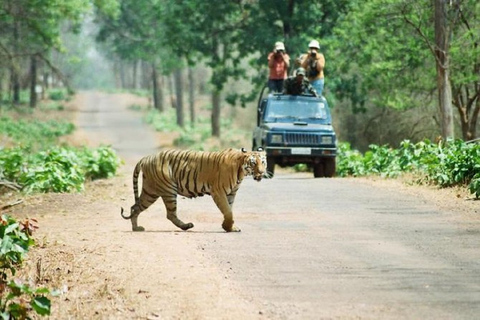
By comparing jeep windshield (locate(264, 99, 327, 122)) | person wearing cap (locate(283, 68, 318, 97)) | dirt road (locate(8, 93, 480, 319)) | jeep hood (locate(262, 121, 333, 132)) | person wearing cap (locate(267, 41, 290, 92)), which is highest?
person wearing cap (locate(267, 41, 290, 92))

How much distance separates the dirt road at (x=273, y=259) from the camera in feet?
28.6

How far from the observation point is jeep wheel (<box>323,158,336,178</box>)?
23.9 metres

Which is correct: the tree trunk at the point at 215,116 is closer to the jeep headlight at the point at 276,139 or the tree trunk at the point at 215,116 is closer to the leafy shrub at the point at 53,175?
the jeep headlight at the point at 276,139

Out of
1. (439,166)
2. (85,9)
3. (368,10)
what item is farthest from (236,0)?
(439,166)

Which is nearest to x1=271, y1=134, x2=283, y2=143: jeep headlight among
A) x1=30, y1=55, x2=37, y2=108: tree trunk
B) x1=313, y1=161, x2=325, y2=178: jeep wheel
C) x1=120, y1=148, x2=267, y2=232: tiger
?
x1=313, y1=161, x2=325, y2=178: jeep wheel

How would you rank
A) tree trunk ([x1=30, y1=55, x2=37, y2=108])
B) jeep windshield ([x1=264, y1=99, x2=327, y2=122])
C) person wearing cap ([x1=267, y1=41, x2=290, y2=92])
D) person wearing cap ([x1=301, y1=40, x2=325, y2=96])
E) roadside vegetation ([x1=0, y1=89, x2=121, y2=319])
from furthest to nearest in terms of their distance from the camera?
1. tree trunk ([x1=30, y1=55, x2=37, y2=108])
2. person wearing cap ([x1=267, y1=41, x2=290, y2=92])
3. person wearing cap ([x1=301, y1=40, x2=325, y2=96])
4. jeep windshield ([x1=264, y1=99, x2=327, y2=122])
5. roadside vegetation ([x1=0, y1=89, x2=121, y2=319])

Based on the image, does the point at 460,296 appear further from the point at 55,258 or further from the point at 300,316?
the point at 55,258

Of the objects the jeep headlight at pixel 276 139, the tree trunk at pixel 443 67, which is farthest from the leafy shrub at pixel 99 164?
the tree trunk at pixel 443 67

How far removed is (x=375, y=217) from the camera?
14.7 m

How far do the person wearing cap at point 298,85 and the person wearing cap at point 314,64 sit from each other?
0.78 meters

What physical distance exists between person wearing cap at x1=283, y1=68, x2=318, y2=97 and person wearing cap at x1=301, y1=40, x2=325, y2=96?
30.7 inches

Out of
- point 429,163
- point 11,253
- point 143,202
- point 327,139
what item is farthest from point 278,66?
point 11,253

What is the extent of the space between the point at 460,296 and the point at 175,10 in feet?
107

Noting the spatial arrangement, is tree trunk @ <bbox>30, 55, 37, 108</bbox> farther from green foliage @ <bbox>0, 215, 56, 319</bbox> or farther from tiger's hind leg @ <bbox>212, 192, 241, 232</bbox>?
green foliage @ <bbox>0, 215, 56, 319</bbox>
